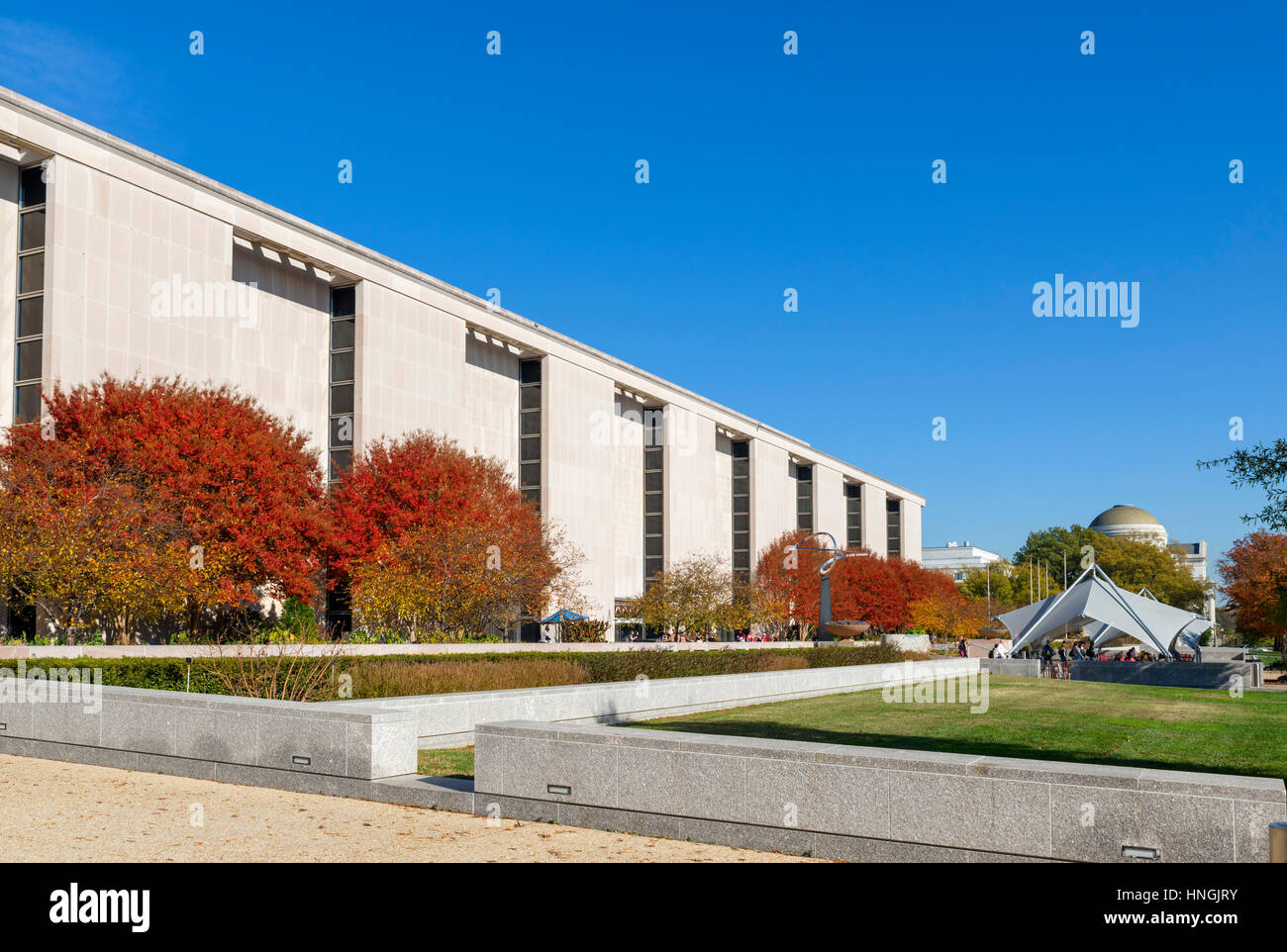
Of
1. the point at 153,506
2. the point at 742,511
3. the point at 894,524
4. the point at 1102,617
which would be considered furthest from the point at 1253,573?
the point at 153,506

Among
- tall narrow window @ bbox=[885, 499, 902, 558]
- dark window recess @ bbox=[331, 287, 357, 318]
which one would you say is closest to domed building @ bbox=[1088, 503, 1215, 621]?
tall narrow window @ bbox=[885, 499, 902, 558]

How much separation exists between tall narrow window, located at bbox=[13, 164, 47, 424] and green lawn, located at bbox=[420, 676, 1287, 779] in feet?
75.9

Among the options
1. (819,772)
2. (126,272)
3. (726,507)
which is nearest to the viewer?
(819,772)

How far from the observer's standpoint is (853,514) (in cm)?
9362

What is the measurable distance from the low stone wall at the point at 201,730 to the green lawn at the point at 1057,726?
3.58 meters

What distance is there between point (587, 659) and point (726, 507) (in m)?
51.2

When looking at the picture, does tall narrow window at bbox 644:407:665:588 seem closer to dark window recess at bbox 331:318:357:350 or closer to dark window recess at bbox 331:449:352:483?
dark window recess at bbox 331:318:357:350

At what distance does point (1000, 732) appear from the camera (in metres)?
16.6

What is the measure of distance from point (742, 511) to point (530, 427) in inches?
986

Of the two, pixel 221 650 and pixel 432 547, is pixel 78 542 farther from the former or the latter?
pixel 432 547

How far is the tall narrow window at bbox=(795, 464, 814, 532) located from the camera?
84.2 metres

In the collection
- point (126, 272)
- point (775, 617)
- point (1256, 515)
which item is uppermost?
point (126, 272)
